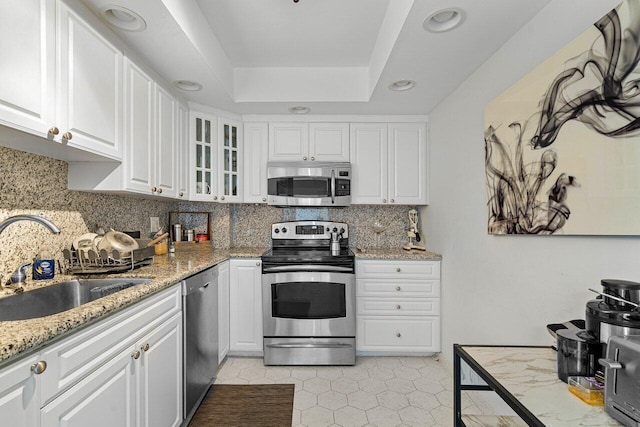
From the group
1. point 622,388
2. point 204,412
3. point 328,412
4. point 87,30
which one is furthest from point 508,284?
point 87,30

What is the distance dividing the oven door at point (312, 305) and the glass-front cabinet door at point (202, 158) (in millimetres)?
1016

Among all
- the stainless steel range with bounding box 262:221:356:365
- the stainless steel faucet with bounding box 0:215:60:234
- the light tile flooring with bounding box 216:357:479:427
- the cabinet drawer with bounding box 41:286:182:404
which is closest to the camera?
the cabinet drawer with bounding box 41:286:182:404

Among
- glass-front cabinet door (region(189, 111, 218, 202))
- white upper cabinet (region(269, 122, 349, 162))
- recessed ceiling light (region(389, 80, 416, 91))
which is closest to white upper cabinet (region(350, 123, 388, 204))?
white upper cabinet (region(269, 122, 349, 162))

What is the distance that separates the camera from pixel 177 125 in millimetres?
2682

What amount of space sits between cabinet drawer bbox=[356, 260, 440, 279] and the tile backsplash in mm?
585

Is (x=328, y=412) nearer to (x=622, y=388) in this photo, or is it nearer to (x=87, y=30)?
(x=622, y=388)

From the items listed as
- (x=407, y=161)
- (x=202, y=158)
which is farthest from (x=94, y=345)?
(x=407, y=161)

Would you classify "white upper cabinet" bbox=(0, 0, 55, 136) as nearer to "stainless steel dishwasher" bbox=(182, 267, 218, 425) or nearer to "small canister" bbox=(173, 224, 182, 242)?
"stainless steel dishwasher" bbox=(182, 267, 218, 425)

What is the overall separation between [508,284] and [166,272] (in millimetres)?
1904

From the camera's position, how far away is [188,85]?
249 cm

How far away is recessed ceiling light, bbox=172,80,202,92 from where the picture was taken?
2441 mm

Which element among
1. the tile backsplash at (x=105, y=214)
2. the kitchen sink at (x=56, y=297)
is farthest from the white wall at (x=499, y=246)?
the kitchen sink at (x=56, y=297)

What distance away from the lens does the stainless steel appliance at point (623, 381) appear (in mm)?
728

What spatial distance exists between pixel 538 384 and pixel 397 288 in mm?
1956
